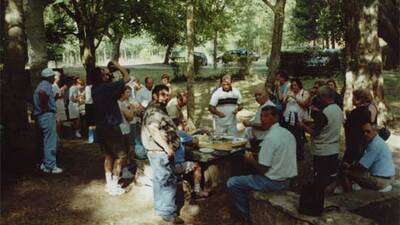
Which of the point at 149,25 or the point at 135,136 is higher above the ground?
the point at 149,25

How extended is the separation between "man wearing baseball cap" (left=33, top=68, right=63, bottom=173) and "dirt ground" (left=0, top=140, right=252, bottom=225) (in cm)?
68

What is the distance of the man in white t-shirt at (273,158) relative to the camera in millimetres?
6016

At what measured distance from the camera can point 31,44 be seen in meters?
13.1

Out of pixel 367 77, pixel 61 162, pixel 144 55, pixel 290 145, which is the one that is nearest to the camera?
pixel 290 145

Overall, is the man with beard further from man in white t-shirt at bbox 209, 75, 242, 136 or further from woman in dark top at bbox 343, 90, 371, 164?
woman in dark top at bbox 343, 90, 371, 164

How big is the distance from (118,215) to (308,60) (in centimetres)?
2065

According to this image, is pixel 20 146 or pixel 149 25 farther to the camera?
pixel 149 25

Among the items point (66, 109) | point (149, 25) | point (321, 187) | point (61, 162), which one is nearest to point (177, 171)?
point (321, 187)

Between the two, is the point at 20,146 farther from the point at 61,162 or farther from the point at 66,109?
the point at 66,109

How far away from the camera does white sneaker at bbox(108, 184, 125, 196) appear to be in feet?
25.3

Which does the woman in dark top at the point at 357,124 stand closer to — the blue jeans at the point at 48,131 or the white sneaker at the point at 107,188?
the white sneaker at the point at 107,188

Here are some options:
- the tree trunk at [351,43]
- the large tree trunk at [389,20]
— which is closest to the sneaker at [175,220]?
the tree trunk at [351,43]

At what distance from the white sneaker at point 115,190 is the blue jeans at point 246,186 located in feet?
7.20

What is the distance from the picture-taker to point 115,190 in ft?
25.4
